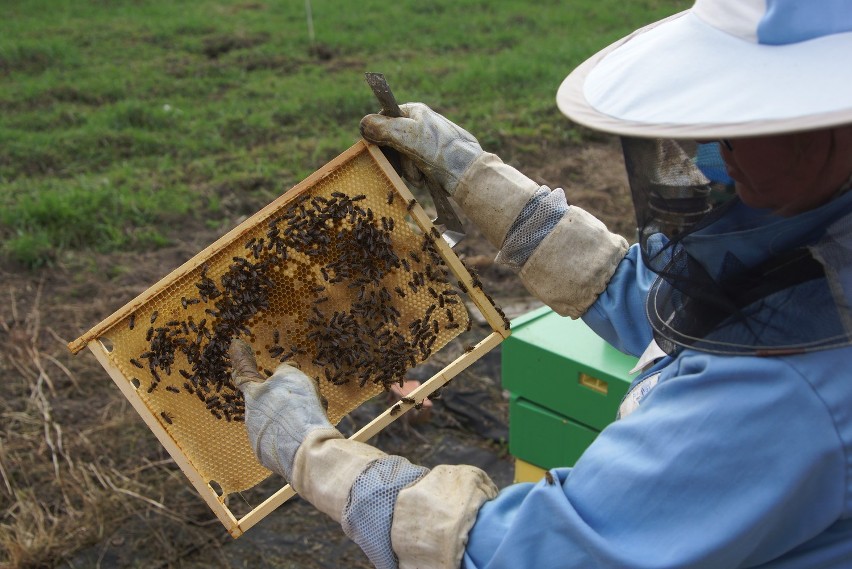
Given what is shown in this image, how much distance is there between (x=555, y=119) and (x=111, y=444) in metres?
6.71

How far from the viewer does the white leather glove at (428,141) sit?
3160 millimetres

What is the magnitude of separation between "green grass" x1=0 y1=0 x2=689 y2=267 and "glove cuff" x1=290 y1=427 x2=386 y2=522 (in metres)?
5.37

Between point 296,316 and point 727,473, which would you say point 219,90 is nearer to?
point 296,316

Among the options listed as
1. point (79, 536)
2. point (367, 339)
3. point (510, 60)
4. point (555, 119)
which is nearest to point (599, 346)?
point (367, 339)

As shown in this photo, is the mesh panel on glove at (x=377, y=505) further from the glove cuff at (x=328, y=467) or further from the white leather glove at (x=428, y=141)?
the white leather glove at (x=428, y=141)

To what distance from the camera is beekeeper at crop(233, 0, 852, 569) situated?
1.79 metres

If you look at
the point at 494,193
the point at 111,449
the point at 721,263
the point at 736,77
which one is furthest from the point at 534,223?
the point at 111,449

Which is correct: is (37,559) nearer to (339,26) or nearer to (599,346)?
(599,346)

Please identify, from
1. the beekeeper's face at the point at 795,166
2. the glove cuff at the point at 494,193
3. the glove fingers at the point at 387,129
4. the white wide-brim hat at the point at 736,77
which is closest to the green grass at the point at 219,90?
the glove fingers at the point at 387,129

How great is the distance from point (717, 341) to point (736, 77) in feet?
1.97

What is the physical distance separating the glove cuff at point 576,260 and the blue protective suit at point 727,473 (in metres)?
1.00

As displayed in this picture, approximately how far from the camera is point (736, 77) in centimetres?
180

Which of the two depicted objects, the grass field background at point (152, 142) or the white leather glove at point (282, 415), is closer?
the white leather glove at point (282, 415)

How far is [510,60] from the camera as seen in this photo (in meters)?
12.0
